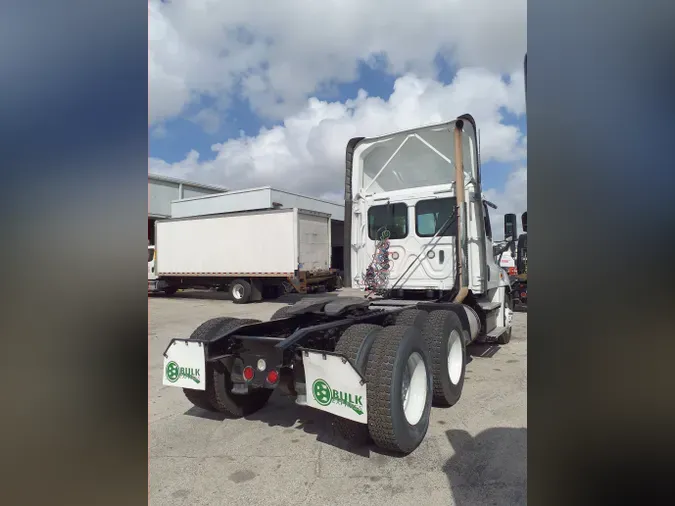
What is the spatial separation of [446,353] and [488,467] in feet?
5.07

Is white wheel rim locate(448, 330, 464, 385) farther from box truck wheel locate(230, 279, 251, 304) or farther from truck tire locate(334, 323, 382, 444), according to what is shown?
box truck wheel locate(230, 279, 251, 304)

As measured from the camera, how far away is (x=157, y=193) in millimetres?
25062

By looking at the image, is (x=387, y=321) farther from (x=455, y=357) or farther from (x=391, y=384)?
(x=391, y=384)

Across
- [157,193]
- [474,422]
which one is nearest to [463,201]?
[474,422]

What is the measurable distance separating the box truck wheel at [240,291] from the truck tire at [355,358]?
46.5ft

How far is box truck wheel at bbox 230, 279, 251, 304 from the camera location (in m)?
17.4

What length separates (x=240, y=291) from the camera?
57.8ft
